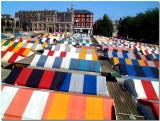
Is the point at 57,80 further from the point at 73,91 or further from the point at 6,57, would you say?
the point at 6,57

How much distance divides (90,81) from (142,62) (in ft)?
45.7

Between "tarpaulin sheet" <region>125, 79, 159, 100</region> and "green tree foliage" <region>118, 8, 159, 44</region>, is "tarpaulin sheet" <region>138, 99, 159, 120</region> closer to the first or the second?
"tarpaulin sheet" <region>125, 79, 159, 100</region>

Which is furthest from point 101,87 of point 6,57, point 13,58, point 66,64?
point 6,57

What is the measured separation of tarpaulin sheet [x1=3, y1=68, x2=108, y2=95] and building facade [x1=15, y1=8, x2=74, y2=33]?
5574 inches

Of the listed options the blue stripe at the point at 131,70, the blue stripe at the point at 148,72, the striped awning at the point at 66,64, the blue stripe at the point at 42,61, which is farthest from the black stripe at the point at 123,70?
the blue stripe at the point at 42,61

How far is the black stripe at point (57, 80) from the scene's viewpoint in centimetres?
1880

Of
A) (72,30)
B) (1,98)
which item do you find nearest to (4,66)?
(1,98)

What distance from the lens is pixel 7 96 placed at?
14.7m

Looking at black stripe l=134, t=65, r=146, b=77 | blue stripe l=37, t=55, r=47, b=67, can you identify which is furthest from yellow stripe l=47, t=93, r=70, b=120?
black stripe l=134, t=65, r=146, b=77

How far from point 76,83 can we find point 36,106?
5.86 m

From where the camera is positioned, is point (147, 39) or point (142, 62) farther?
point (147, 39)

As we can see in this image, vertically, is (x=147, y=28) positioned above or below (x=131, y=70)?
above

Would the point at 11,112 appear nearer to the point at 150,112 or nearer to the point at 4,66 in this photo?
the point at 150,112

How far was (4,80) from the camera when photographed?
19625 millimetres
